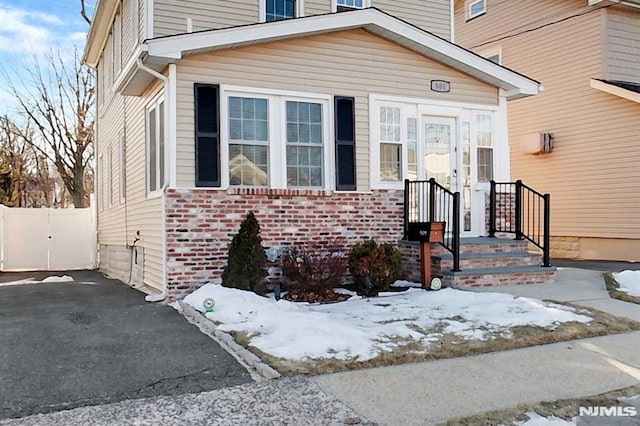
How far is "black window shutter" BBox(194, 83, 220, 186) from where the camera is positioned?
7.60 meters

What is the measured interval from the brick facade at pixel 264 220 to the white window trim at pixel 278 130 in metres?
0.23

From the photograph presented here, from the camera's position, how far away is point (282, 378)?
13.1ft

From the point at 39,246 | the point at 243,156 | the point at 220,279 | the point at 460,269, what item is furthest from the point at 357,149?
the point at 39,246

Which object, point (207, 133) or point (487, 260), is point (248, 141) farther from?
point (487, 260)

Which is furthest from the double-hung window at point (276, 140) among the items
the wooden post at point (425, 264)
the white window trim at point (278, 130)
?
the wooden post at point (425, 264)

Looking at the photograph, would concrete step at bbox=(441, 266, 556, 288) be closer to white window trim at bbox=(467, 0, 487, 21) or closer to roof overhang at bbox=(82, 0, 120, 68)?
roof overhang at bbox=(82, 0, 120, 68)

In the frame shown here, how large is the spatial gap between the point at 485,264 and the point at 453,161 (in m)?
2.11

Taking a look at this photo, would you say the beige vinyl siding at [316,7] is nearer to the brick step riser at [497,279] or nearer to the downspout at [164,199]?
the downspout at [164,199]

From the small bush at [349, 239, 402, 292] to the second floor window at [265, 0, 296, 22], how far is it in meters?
4.62

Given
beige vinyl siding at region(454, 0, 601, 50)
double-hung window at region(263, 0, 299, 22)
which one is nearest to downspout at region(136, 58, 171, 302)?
double-hung window at region(263, 0, 299, 22)

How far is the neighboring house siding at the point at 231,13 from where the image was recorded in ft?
28.6

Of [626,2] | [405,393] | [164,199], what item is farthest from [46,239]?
[626,2]

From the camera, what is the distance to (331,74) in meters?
8.52

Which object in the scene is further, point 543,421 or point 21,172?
point 21,172
